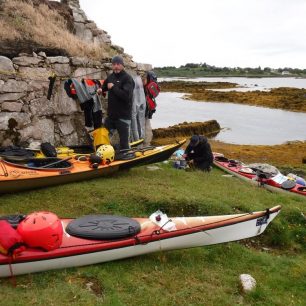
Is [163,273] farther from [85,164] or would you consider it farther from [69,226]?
[85,164]

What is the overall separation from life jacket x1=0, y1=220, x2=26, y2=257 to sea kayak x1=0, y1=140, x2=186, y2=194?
2205 millimetres

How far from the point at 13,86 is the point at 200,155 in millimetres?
4718

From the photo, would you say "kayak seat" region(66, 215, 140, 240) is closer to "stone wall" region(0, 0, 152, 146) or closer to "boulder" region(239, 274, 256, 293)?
"boulder" region(239, 274, 256, 293)

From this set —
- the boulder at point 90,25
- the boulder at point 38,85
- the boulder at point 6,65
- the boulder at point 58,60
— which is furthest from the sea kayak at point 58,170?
the boulder at point 90,25

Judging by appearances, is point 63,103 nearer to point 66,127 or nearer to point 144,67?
point 66,127

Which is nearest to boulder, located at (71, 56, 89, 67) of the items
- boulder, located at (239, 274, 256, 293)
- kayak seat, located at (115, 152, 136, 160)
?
kayak seat, located at (115, 152, 136, 160)

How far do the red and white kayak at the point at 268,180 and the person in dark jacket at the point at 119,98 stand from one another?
3.50 metres

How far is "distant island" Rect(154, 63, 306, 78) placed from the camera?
123 meters

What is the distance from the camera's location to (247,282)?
5391 mm

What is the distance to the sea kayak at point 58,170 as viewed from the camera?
22.7 ft

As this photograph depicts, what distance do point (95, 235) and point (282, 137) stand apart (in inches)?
800

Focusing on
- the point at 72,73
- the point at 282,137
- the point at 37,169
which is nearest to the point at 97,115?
the point at 72,73

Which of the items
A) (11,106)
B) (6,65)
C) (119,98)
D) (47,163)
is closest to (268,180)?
(119,98)

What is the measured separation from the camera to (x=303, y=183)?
10.5m
